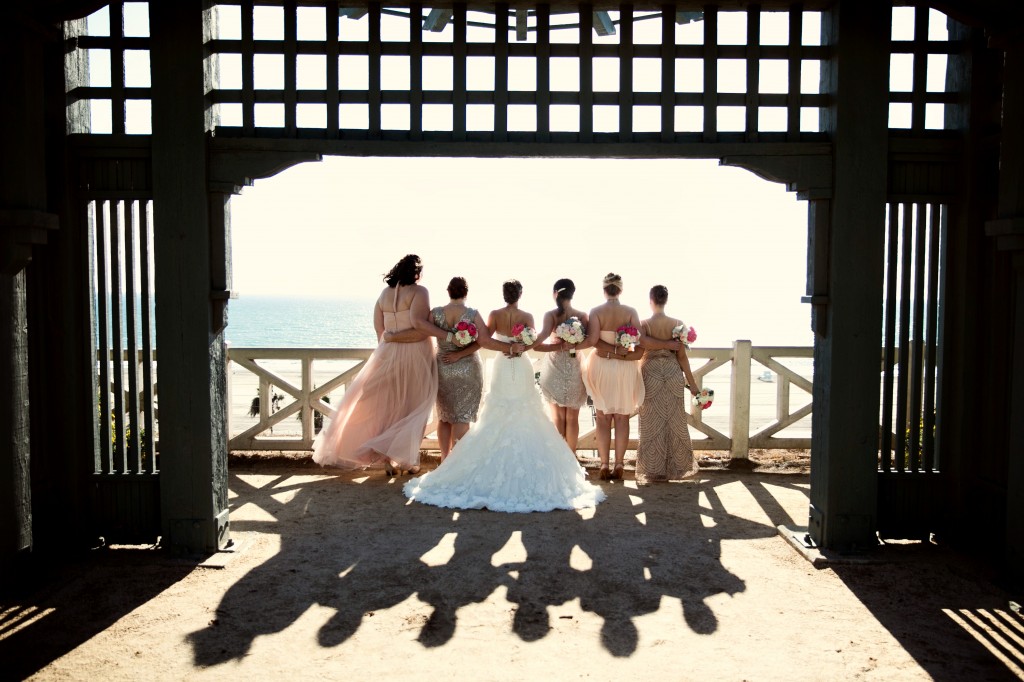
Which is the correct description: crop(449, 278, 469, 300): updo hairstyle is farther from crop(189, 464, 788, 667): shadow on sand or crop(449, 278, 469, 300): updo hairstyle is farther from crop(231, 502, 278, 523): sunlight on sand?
crop(231, 502, 278, 523): sunlight on sand

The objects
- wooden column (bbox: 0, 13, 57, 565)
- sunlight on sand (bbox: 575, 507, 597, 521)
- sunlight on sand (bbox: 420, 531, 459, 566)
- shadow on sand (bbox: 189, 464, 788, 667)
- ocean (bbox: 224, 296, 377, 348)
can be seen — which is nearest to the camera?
shadow on sand (bbox: 189, 464, 788, 667)

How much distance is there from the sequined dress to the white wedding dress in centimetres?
33

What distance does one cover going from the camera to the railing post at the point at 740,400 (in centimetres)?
891

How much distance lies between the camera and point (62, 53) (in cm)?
565

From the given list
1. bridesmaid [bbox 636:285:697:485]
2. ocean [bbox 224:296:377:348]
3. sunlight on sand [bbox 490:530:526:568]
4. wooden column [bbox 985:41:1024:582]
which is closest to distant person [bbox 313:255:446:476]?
bridesmaid [bbox 636:285:697:485]

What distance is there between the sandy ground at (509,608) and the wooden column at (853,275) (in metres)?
0.52

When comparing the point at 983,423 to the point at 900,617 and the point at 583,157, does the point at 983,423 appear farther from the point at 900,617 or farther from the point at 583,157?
the point at 583,157

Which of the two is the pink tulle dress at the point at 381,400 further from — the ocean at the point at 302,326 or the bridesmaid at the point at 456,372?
the ocean at the point at 302,326

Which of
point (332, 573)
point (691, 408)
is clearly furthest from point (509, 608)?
point (691, 408)

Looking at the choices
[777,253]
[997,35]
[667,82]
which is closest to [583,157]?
[667,82]

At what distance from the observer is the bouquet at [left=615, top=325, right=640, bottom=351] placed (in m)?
8.09

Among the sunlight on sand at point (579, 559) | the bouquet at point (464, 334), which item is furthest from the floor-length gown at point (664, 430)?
the sunlight on sand at point (579, 559)

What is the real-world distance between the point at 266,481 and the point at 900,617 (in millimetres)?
5907

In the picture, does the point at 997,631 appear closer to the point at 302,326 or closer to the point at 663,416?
the point at 663,416
